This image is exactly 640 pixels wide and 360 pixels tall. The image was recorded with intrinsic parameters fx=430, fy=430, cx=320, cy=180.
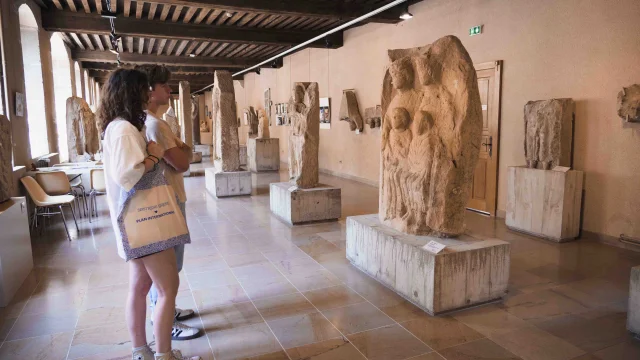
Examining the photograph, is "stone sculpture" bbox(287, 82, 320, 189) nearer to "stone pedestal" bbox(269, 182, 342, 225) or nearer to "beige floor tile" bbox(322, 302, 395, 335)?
"stone pedestal" bbox(269, 182, 342, 225)

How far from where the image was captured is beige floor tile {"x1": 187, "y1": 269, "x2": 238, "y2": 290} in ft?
12.5

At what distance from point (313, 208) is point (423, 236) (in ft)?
8.67

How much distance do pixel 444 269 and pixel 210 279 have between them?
2.11 m

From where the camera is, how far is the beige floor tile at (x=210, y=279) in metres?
3.82

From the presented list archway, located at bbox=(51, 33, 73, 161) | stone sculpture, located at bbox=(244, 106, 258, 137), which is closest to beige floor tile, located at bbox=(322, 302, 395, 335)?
archway, located at bbox=(51, 33, 73, 161)

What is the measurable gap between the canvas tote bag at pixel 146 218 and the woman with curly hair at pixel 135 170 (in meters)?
0.04

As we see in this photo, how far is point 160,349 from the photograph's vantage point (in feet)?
7.25

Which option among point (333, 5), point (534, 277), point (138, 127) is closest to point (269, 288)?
point (138, 127)

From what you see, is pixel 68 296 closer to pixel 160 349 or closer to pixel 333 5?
pixel 160 349

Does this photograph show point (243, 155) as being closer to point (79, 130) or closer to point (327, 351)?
point (79, 130)

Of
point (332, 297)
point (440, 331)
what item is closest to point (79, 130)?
point (332, 297)

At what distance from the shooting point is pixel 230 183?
8164 millimetres

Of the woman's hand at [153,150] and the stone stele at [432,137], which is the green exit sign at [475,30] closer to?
the stone stele at [432,137]

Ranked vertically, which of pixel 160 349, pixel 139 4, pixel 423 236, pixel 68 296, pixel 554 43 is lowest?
pixel 68 296
